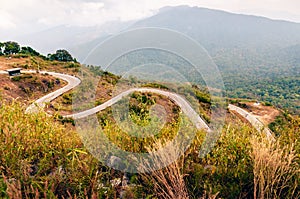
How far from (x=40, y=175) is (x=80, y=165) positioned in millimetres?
512

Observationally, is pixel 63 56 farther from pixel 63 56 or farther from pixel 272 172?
pixel 272 172

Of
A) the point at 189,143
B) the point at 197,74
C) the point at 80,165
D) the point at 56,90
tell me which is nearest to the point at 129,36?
the point at 197,74

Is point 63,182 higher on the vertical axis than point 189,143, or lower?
lower

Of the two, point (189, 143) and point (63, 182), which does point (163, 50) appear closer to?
point (189, 143)

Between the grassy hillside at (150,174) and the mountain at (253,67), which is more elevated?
the grassy hillside at (150,174)

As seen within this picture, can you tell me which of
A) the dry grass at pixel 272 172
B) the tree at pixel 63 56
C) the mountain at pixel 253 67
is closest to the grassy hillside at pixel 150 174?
the dry grass at pixel 272 172

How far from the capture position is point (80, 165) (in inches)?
113

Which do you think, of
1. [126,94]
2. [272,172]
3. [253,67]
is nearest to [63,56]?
[126,94]

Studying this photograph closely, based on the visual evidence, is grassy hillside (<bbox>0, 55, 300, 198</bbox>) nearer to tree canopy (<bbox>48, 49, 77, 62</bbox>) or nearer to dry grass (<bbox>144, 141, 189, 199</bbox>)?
dry grass (<bbox>144, 141, 189, 199</bbox>)

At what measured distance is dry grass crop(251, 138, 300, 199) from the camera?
2.58 metres

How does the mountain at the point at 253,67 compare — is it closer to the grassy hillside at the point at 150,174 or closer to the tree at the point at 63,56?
the grassy hillside at the point at 150,174

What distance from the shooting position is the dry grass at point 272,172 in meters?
2.58

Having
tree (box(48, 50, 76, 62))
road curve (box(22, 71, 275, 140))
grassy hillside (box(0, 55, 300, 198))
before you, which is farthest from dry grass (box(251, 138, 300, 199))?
tree (box(48, 50, 76, 62))

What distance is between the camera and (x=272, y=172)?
2.62 m
